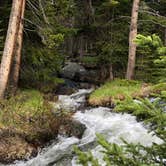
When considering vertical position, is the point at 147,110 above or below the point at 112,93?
above

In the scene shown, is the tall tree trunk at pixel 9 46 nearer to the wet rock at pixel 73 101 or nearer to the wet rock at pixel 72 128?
the wet rock at pixel 73 101

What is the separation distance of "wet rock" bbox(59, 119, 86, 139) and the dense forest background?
309cm

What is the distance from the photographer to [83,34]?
2392 cm

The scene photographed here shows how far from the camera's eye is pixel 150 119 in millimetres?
3996

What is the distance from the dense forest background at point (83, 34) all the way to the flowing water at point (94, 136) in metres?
2.13

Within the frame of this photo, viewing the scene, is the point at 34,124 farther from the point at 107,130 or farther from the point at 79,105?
the point at 79,105

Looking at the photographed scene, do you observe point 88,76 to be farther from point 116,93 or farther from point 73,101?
point 116,93

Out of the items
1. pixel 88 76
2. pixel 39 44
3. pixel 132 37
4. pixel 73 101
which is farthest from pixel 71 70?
pixel 39 44

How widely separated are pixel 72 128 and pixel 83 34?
11999 mm

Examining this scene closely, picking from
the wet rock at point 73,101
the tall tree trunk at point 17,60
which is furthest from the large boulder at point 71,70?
the tall tree trunk at point 17,60

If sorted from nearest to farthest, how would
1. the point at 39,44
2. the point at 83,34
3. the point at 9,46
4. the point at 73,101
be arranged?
the point at 9,46 → the point at 39,44 → the point at 73,101 → the point at 83,34

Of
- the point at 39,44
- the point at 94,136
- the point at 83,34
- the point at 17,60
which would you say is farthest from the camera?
the point at 83,34

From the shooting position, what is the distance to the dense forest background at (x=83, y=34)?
1617 cm

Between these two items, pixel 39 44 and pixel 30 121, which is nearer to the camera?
pixel 30 121
